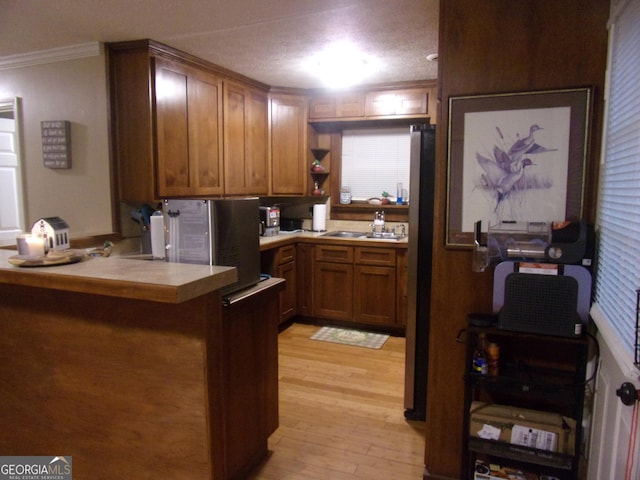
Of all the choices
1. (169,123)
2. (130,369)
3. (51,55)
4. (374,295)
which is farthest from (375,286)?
(51,55)

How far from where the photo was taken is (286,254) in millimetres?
4121

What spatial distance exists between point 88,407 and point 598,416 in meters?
2.02

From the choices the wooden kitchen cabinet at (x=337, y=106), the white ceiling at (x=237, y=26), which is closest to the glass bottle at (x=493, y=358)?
the white ceiling at (x=237, y=26)

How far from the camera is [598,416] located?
1.62 metres

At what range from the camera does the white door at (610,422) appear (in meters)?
1.21

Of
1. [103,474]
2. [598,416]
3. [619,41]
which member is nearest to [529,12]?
[619,41]

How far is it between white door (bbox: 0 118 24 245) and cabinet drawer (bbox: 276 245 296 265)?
6.91 ft

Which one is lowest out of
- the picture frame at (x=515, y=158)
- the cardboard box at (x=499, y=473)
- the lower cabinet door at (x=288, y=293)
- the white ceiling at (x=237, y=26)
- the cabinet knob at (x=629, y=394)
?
the cardboard box at (x=499, y=473)

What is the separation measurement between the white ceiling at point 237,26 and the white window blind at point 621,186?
1.14m

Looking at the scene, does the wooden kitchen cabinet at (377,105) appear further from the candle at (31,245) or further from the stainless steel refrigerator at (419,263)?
the candle at (31,245)

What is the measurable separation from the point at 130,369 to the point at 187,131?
6.81ft

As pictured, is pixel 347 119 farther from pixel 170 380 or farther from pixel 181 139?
pixel 170 380

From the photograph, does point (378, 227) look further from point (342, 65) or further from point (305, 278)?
point (342, 65)

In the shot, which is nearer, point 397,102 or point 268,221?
point 397,102
